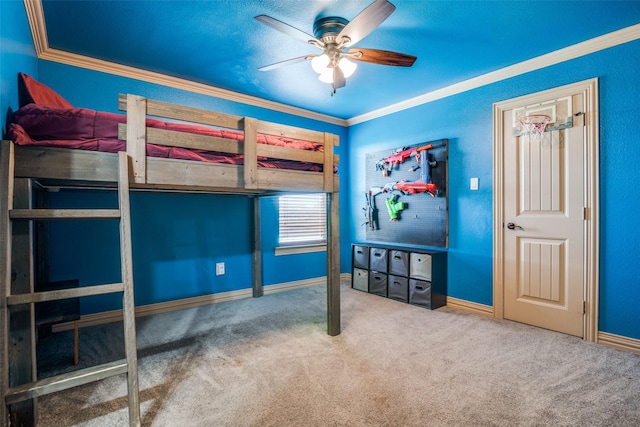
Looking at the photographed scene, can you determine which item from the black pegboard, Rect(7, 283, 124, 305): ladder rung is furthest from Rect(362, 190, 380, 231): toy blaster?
Rect(7, 283, 124, 305): ladder rung

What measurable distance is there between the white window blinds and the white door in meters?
2.17

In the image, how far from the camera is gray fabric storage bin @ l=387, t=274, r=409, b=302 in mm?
3345

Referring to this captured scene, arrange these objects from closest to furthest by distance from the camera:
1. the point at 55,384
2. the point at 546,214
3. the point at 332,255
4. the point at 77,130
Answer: the point at 55,384 < the point at 77,130 < the point at 332,255 < the point at 546,214

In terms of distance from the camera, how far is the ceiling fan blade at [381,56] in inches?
81.7

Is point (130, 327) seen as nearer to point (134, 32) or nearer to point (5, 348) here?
point (5, 348)

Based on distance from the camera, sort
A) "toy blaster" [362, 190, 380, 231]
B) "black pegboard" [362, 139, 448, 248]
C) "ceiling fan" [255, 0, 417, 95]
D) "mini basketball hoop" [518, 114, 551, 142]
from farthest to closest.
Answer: "toy blaster" [362, 190, 380, 231] → "black pegboard" [362, 139, 448, 248] → "mini basketball hoop" [518, 114, 551, 142] → "ceiling fan" [255, 0, 417, 95]

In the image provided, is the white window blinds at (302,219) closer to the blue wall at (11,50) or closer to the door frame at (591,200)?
the blue wall at (11,50)

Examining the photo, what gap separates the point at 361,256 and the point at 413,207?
0.89 meters

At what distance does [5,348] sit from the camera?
126cm

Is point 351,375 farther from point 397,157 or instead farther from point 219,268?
point 397,157

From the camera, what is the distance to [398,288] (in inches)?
135

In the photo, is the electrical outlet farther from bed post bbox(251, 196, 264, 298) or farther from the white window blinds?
the white window blinds

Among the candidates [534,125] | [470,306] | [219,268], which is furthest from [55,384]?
[534,125]

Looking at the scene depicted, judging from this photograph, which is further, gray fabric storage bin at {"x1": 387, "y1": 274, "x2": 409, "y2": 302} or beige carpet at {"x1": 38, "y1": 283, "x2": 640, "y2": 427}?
gray fabric storage bin at {"x1": 387, "y1": 274, "x2": 409, "y2": 302}
